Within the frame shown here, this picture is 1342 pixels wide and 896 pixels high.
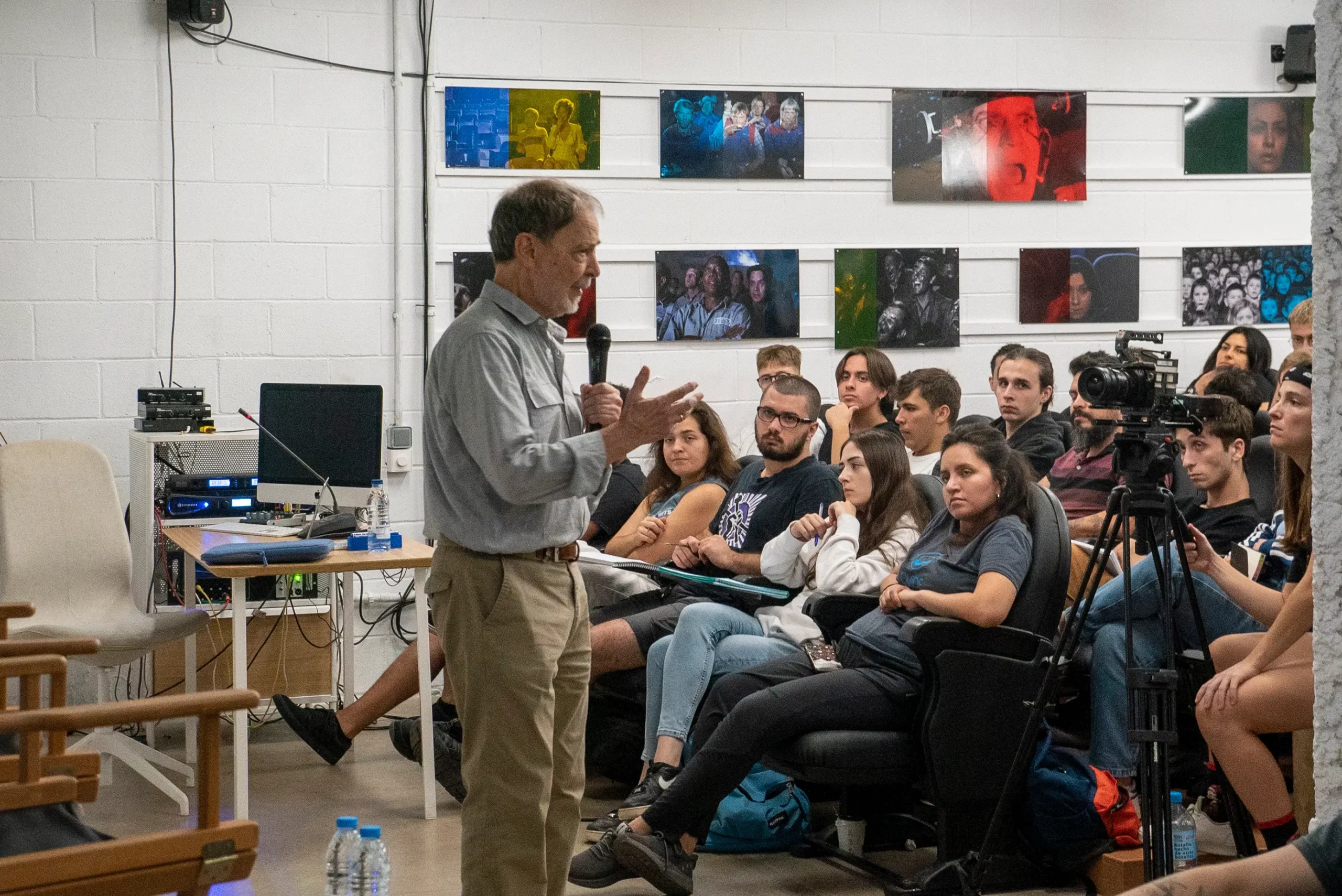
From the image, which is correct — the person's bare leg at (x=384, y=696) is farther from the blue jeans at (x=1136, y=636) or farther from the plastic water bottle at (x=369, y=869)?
the blue jeans at (x=1136, y=636)

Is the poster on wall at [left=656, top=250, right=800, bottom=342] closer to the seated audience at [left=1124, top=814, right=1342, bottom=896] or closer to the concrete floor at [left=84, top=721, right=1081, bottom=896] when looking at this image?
the concrete floor at [left=84, top=721, right=1081, bottom=896]

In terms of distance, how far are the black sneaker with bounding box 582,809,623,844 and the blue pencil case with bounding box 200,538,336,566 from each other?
108cm

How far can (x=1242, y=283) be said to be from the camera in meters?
6.44

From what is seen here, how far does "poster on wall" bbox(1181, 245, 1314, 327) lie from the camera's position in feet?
21.0

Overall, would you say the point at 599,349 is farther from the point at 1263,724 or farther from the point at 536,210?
the point at 1263,724

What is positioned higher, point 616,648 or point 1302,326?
point 1302,326

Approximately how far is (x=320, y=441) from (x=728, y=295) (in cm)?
193

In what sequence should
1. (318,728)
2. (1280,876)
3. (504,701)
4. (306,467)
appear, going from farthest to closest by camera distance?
(306,467) < (318,728) < (504,701) < (1280,876)

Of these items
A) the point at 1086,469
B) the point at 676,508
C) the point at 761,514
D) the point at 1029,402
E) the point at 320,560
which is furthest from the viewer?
the point at 1029,402

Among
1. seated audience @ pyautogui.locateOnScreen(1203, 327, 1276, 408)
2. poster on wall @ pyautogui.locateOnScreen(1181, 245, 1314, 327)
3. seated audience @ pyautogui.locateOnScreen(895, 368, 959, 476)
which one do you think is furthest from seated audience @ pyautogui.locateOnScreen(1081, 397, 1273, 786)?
poster on wall @ pyautogui.locateOnScreen(1181, 245, 1314, 327)

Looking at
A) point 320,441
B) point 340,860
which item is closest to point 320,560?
point 320,441

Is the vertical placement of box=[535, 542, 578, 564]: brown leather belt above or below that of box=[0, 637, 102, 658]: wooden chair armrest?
above

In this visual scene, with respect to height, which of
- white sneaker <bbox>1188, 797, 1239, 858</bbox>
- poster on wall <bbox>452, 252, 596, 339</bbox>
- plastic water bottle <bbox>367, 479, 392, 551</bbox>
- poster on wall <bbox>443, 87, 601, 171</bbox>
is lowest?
white sneaker <bbox>1188, 797, 1239, 858</bbox>

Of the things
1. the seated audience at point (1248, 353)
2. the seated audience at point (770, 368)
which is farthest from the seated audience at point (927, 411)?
the seated audience at point (1248, 353)
